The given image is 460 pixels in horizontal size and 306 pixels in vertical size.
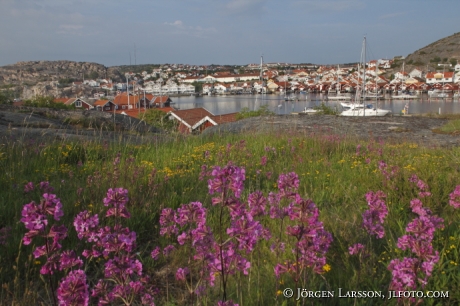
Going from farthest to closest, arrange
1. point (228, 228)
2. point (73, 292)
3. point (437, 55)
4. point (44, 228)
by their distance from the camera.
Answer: point (437, 55) < point (228, 228) < point (44, 228) < point (73, 292)

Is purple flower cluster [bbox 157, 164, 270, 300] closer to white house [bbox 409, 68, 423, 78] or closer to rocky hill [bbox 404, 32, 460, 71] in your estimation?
white house [bbox 409, 68, 423, 78]

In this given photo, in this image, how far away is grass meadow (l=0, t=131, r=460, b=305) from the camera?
6.01 ft

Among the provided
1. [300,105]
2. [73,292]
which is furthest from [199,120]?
[300,105]

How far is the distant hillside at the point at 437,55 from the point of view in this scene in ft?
373

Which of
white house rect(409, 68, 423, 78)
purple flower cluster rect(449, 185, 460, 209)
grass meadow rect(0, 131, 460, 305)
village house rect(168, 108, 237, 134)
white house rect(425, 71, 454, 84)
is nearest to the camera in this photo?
grass meadow rect(0, 131, 460, 305)

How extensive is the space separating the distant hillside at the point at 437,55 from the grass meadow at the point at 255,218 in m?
126

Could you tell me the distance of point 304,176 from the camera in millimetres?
4625

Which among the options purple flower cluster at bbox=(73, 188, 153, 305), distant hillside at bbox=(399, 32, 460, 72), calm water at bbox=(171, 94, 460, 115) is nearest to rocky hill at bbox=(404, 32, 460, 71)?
distant hillside at bbox=(399, 32, 460, 72)

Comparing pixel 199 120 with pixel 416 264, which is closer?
pixel 416 264

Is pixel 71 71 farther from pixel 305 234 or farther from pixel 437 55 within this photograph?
pixel 305 234

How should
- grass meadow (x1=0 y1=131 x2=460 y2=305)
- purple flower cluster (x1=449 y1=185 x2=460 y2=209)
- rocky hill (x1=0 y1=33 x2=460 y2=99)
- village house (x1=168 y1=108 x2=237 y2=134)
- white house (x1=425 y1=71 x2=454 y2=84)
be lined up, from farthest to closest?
rocky hill (x1=0 y1=33 x2=460 y2=99) → white house (x1=425 y1=71 x2=454 y2=84) → village house (x1=168 y1=108 x2=237 y2=134) → purple flower cluster (x1=449 y1=185 x2=460 y2=209) → grass meadow (x1=0 y1=131 x2=460 y2=305)

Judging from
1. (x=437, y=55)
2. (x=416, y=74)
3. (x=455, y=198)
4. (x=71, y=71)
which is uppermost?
(x=437, y=55)

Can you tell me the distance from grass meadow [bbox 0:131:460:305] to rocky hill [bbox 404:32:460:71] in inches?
4970

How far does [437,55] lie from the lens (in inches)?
4621
